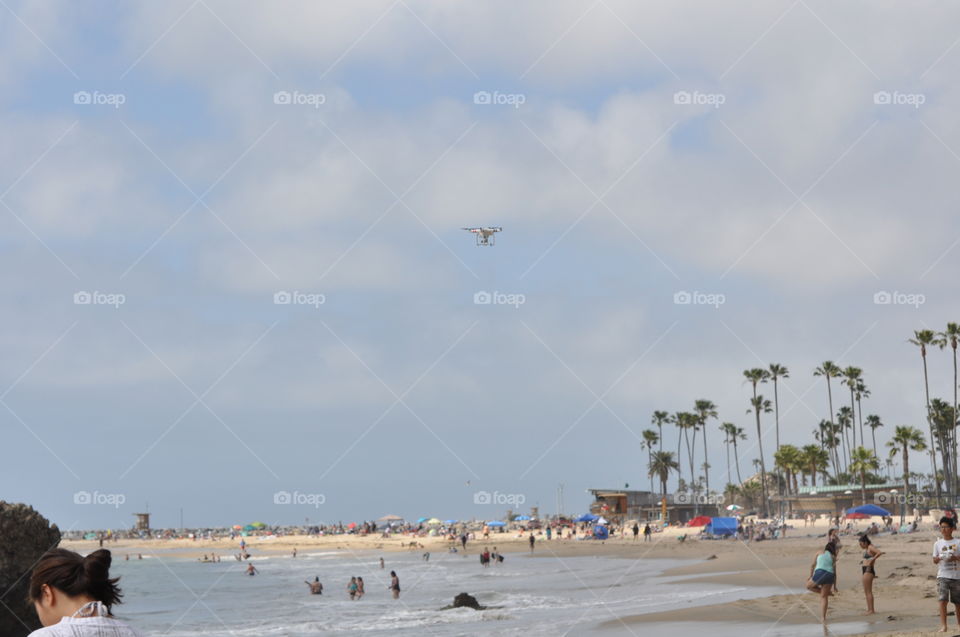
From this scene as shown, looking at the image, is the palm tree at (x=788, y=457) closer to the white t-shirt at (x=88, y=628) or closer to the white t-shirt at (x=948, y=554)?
the white t-shirt at (x=948, y=554)

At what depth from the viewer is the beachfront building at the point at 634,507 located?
9638 cm

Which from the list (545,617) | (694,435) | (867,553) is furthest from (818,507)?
(867,553)

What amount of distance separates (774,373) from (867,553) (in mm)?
86208

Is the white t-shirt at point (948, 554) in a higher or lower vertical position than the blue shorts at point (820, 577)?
higher

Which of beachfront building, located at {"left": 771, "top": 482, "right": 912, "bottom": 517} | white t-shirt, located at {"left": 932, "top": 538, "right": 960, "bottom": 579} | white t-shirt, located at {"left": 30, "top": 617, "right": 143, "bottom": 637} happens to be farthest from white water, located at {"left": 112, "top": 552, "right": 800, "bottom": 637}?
beachfront building, located at {"left": 771, "top": 482, "right": 912, "bottom": 517}

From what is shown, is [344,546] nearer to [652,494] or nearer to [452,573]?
[652,494]

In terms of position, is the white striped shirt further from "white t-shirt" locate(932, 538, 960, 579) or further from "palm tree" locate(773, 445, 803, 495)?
"palm tree" locate(773, 445, 803, 495)

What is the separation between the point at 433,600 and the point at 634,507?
71.0 meters

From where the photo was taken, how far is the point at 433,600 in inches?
1334

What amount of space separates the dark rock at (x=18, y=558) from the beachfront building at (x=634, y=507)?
75427mm

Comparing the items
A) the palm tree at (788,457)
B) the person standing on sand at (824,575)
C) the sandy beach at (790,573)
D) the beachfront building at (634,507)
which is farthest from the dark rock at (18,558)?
the palm tree at (788,457)

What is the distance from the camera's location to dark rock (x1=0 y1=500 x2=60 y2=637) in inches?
934

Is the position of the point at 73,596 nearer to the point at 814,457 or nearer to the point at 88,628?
the point at 88,628

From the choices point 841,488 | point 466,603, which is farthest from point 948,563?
point 841,488
